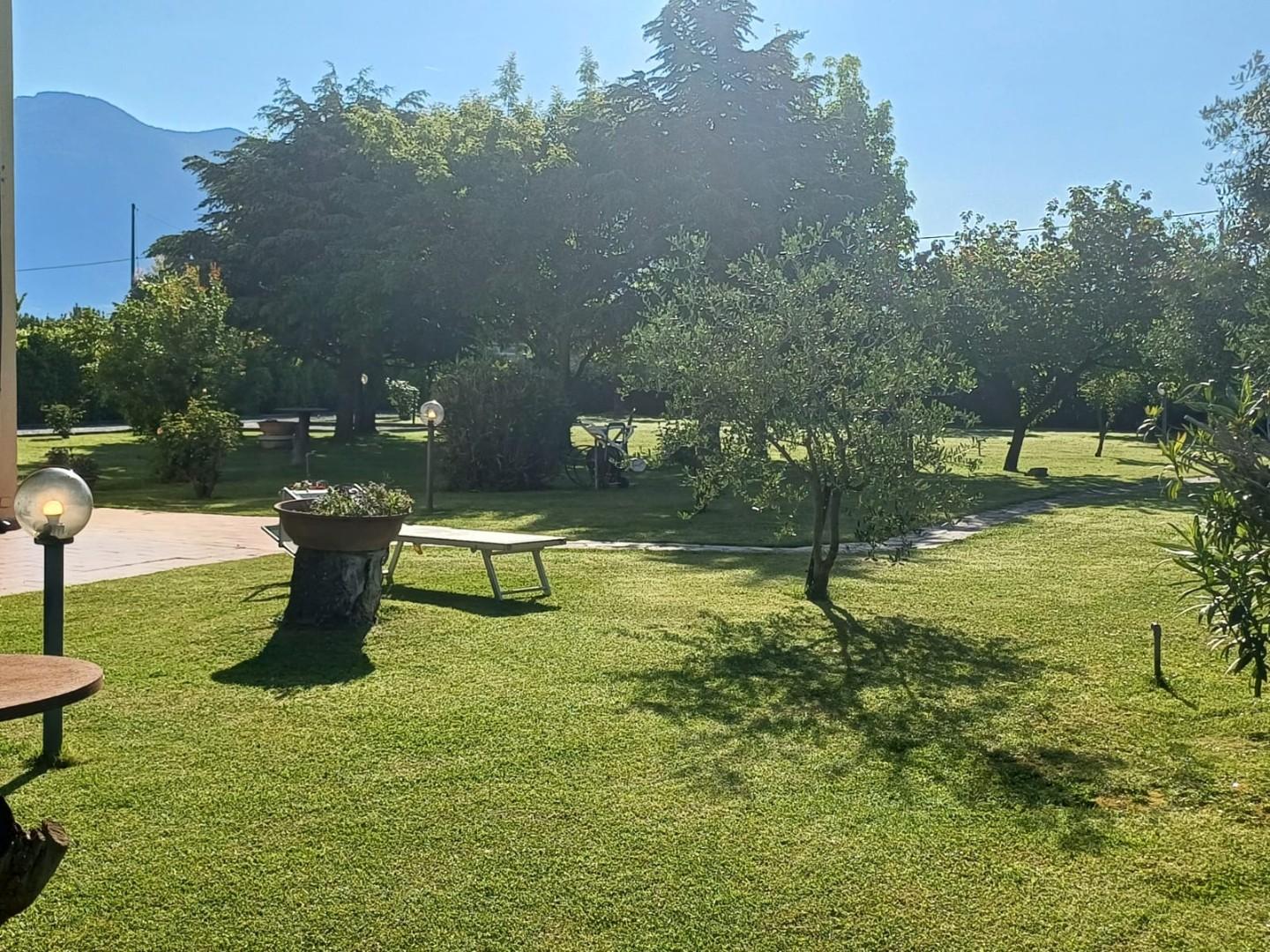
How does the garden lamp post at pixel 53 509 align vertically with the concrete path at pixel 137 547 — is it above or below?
above

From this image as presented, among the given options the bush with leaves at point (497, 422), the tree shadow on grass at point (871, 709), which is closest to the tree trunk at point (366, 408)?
the bush with leaves at point (497, 422)

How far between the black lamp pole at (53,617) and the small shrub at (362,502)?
2.19m

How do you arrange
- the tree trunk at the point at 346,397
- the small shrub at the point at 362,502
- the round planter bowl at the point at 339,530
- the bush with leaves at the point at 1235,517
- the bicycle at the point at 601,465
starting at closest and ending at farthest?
the bush with leaves at the point at 1235,517 → the round planter bowl at the point at 339,530 → the small shrub at the point at 362,502 → the bicycle at the point at 601,465 → the tree trunk at the point at 346,397

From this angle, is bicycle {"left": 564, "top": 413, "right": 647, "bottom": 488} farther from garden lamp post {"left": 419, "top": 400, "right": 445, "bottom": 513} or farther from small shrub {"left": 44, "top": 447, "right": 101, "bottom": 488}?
small shrub {"left": 44, "top": 447, "right": 101, "bottom": 488}

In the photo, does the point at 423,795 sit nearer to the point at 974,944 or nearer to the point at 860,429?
the point at 974,944

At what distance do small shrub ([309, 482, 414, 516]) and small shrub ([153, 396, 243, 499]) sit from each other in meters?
10.1

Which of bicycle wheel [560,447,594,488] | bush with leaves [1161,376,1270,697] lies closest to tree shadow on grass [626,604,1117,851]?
bush with leaves [1161,376,1270,697]

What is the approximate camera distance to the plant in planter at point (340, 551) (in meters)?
6.61

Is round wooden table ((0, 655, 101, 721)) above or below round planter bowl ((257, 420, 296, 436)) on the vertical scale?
below

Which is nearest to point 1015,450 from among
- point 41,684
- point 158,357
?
point 158,357

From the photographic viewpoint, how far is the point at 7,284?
242 cm

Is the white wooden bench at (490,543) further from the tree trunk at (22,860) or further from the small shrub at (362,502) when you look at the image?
the tree trunk at (22,860)

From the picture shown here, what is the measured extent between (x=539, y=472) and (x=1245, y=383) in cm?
1427

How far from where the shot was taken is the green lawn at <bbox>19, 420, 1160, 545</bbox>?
1323 centimetres
